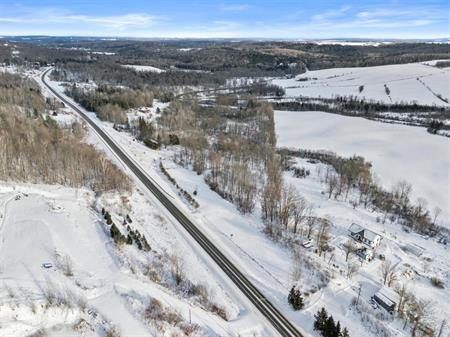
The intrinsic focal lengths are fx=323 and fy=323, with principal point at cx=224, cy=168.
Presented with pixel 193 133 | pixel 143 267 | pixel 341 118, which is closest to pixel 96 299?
pixel 143 267

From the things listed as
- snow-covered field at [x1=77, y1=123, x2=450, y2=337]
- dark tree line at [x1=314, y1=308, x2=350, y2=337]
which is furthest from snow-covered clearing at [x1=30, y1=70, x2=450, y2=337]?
dark tree line at [x1=314, y1=308, x2=350, y2=337]

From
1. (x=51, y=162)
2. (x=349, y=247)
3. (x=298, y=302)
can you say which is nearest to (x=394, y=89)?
(x=349, y=247)

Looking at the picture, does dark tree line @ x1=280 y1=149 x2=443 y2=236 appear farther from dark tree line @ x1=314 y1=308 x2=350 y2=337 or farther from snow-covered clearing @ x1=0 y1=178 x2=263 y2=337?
snow-covered clearing @ x1=0 y1=178 x2=263 y2=337

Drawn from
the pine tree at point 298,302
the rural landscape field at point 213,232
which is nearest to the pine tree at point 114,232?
the rural landscape field at point 213,232

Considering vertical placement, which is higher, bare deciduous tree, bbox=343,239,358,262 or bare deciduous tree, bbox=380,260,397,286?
bare deciduous tree, bbox=343,239,358,262

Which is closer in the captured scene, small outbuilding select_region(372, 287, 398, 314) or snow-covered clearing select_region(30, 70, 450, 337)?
snow-covered clearing select_region(30, 70, 450, 337)

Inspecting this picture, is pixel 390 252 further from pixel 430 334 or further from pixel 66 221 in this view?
pixel 66 221

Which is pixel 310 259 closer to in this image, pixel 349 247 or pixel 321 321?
pixel 349 247

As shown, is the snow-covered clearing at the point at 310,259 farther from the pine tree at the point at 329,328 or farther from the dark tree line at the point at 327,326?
the pine tree at the point at 329,328
